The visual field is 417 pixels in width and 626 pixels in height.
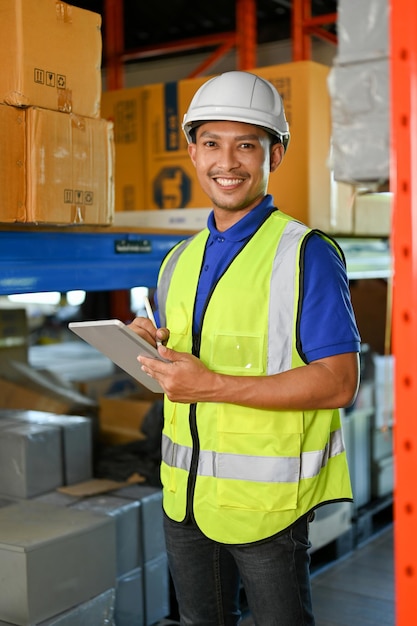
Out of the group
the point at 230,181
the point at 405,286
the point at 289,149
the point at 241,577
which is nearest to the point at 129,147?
the point at 289,149

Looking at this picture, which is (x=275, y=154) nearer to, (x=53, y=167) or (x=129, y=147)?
(x=53, y=167)

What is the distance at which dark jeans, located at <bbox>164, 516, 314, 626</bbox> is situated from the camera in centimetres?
227

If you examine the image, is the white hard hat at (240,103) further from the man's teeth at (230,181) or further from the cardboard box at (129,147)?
the cardboard box at (129,147)

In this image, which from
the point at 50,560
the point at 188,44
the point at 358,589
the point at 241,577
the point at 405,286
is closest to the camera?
the point at 405,286

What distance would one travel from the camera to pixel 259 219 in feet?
8.13

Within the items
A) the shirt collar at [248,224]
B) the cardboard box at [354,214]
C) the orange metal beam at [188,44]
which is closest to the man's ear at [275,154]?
the shirt collar at [248,224]

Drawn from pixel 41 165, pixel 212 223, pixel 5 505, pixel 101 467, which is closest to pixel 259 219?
pixel 212 223

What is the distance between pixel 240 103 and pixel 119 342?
83 centimetres

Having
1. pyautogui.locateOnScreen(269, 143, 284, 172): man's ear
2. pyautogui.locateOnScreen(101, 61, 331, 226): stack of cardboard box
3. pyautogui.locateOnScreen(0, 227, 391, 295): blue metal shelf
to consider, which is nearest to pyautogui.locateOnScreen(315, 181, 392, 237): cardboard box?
pyautogui.locateOnScreen(101, 61, 331, 226): stack of cardboard box

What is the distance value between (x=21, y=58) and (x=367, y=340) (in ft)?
14.5

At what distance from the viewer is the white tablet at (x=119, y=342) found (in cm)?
214

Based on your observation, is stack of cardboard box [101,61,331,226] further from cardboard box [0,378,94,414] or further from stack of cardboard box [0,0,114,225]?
stack of cardboard box [0,0,114,225]

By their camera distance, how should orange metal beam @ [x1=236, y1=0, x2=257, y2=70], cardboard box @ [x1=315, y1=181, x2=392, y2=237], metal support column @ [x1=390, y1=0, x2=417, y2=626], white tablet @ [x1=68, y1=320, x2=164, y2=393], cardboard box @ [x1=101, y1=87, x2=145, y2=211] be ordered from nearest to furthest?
metal support column @ [x1=390, y1=0, x2=417, y2=626] < white tablet @ [x1=68, y1=320, x2=164, y2=393] < cardboard box @ [x1=315, y1=181, x2=392, y2=237] < cardboard box @ [x1=101, y1=87, x2=145, y2=211] < orange metal beam @ [x1=236, y1=0, x2=257, y2=70]

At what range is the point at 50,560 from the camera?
10.3 ft
